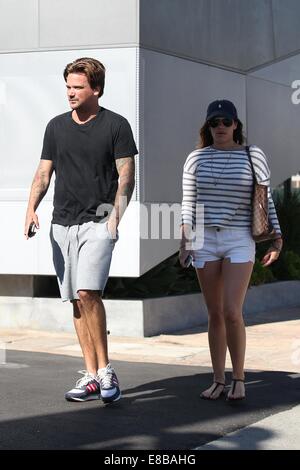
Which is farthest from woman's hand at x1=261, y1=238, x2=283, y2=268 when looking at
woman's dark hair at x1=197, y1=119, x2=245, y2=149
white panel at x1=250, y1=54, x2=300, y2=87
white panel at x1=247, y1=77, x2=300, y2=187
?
white panel at x1=250, y1=54, x2=300, y2=87

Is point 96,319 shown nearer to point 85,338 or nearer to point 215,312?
point 85,338

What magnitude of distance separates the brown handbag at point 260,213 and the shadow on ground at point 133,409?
110 centimetres

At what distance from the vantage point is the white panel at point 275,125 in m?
12.6

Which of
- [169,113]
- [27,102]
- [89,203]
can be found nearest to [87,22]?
[27,102]

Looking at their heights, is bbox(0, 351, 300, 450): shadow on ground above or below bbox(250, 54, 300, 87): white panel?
below

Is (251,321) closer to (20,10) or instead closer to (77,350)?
(77,350)

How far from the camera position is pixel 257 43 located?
12.6 meters

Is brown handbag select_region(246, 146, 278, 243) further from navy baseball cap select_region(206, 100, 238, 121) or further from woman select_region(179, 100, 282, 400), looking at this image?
navy baseball cap select_region(206, 100, 238, 121)

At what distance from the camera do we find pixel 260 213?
6.49 m

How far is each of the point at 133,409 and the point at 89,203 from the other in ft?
4.33

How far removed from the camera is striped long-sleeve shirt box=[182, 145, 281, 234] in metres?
6.49

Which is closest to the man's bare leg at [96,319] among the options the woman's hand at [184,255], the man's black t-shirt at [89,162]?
the man's black t-shirt at [89,162]

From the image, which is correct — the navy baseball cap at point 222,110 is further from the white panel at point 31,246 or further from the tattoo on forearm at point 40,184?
the white panel at point 31,246
